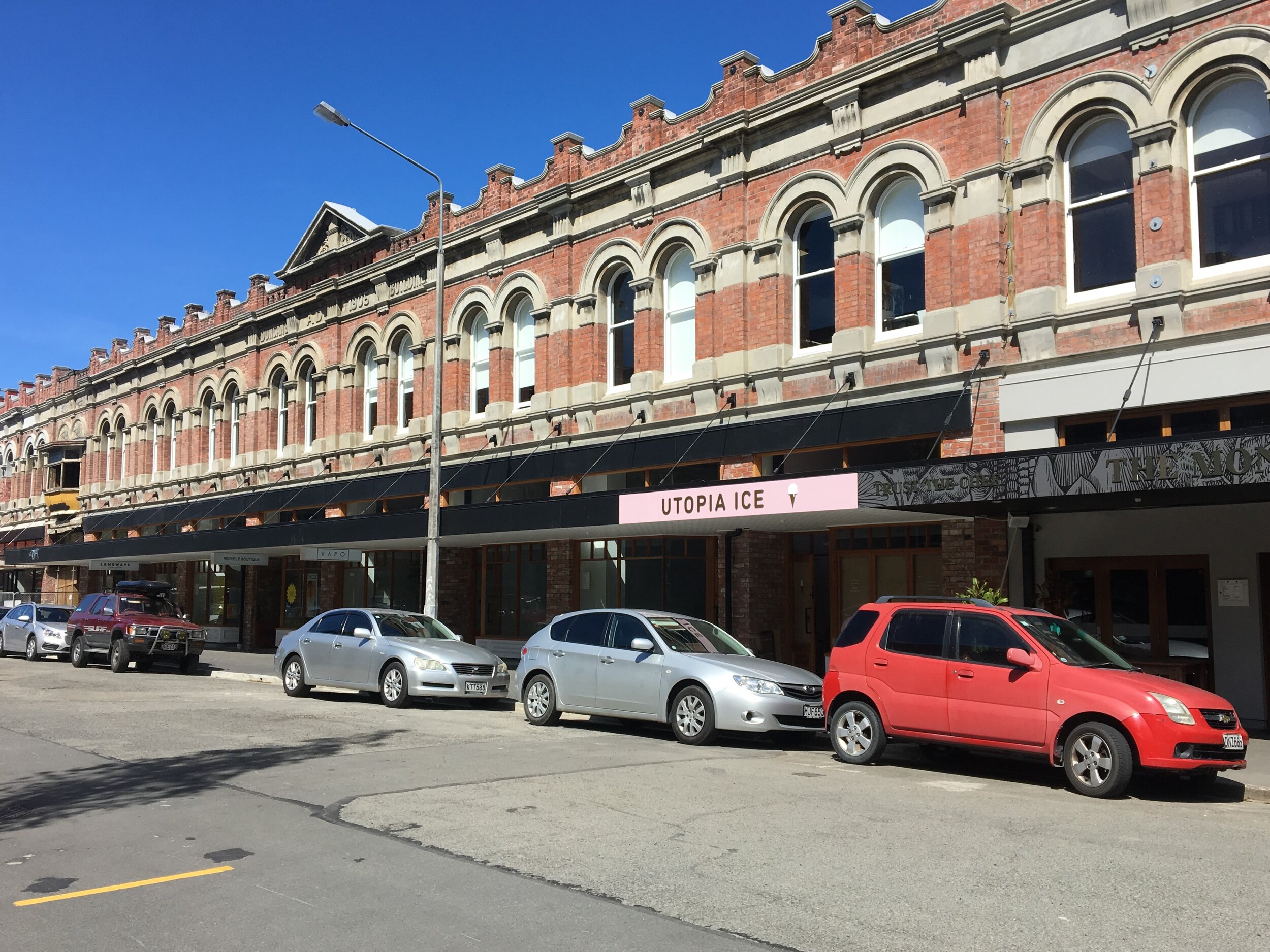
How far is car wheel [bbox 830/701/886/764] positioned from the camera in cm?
1143

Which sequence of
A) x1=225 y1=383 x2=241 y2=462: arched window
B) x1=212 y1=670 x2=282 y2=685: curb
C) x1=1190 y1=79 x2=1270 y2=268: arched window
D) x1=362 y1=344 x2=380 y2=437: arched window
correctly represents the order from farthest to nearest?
1. x1=225 y1=383 x2=241 y2=462: arched window
2. x1=362 y1=344 x2=380 y2=437: arched window
3. x1=212 y1=670 x2=282 y2=685: curb
4. x1=1190 y1=79 x2=1270 y2=268: arched window

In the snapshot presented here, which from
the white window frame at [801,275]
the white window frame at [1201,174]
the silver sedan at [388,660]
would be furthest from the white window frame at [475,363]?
the white window frame at [1201,174]

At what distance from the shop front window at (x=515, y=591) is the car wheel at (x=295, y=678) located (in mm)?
6313

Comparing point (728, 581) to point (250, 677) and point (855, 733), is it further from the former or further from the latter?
point (250, 677)

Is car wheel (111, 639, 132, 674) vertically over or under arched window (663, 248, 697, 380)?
under

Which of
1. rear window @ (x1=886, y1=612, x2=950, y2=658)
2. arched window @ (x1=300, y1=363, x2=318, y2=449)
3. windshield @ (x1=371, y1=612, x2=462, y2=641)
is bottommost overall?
windshield @ (x1=371, y1=612, x2=462, y2=641)

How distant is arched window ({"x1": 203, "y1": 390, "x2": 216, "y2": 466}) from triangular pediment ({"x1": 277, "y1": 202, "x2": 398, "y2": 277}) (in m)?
6.37

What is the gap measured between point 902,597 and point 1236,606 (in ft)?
18.4

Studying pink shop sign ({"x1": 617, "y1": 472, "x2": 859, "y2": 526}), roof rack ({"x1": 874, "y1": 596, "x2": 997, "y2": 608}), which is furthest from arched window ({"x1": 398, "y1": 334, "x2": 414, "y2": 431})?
roof rack ({"x1": 874, "y1": 596, "x2": 997, "y2": 608})

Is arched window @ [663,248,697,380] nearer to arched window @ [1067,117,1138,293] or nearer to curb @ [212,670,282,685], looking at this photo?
arched window @ [1067,117,1138,293]

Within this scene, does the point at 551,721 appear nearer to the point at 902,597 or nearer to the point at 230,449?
the point at 902,597

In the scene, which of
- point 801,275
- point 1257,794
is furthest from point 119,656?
point 1257,794

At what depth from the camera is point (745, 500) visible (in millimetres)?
15422

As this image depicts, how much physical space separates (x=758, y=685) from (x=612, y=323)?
12.2 meters
